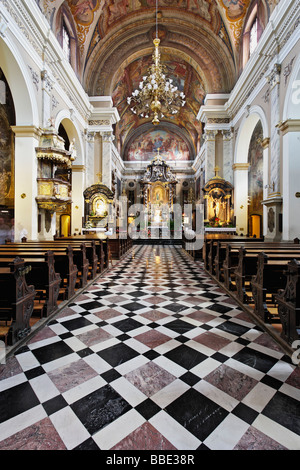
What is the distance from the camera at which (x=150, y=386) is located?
1906mm

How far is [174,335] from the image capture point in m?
2.79

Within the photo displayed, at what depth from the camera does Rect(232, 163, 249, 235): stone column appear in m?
11.6

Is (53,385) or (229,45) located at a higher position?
(229,45)

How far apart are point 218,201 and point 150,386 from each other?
1117 cm

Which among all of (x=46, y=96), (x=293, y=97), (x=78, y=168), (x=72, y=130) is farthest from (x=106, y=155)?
(x=293, y=97)

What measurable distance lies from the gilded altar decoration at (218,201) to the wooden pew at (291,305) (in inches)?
377

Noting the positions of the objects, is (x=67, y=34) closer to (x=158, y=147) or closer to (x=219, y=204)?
(x=219, y=204)

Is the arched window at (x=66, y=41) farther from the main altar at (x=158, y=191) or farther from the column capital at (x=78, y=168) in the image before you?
the main altar at (x=158, y=191)

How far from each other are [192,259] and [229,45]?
1031 centimetres

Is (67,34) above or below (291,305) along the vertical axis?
above

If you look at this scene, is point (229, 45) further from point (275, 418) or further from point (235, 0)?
point (275, 418)

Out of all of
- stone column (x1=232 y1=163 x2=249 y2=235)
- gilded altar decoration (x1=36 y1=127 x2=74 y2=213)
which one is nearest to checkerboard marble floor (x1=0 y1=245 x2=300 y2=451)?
gilded altar decoration (x1=36 y1=127 x2=74 y2=213)

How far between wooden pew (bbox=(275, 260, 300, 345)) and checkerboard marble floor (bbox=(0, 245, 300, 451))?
23cm
